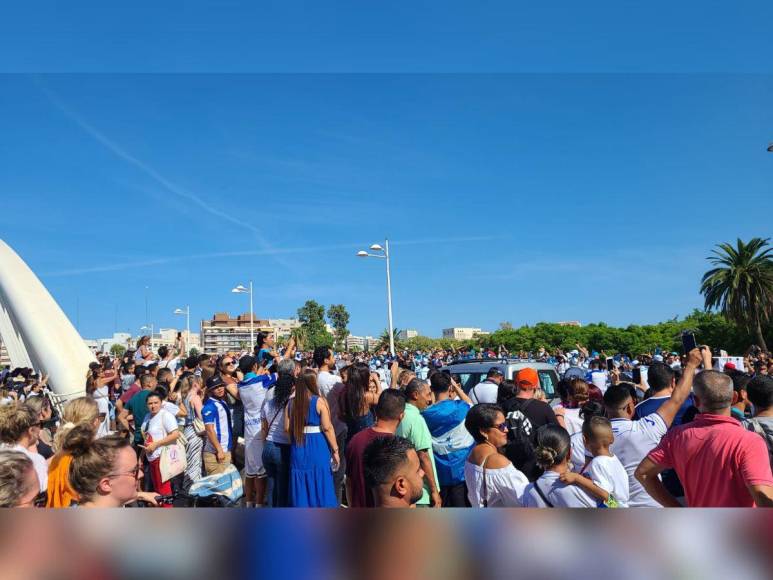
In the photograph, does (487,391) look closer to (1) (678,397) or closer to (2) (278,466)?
(2) (278,466)

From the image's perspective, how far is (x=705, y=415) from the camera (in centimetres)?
330

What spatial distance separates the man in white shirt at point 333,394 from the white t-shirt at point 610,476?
3213 mm

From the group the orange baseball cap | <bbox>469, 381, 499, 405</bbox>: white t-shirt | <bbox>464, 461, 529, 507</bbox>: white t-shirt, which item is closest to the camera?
<bbox>464, 461, 529, 507</bbox>: white t-shirt

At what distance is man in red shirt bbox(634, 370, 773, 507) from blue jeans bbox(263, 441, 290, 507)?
371 centimetres

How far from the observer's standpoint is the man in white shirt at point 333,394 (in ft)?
22.5

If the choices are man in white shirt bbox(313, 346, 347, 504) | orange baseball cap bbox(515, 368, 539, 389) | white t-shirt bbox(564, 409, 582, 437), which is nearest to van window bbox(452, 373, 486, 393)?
man in white shirt bbox(313, 346, 347, 504)

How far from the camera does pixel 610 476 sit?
3.99 meters

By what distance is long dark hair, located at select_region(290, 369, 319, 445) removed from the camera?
19.1ft

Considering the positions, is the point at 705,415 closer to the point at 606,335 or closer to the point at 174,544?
the point at 174,544

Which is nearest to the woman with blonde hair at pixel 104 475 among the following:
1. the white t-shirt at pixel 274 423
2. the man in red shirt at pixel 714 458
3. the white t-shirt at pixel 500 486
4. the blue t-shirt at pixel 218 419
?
the white t-shirt at pixel 500 486

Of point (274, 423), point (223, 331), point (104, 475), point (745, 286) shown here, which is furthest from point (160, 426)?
point (223, 331)

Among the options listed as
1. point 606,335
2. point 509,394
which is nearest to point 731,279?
point 606,335

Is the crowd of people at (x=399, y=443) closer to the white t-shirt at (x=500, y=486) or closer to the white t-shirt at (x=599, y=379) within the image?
the white t-shirt at (x=500, y=486)

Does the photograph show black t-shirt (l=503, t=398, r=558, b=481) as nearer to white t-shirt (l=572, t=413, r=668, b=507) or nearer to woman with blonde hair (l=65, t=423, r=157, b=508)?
white t-shirt (l=572, t=413, r=668, b=507)
